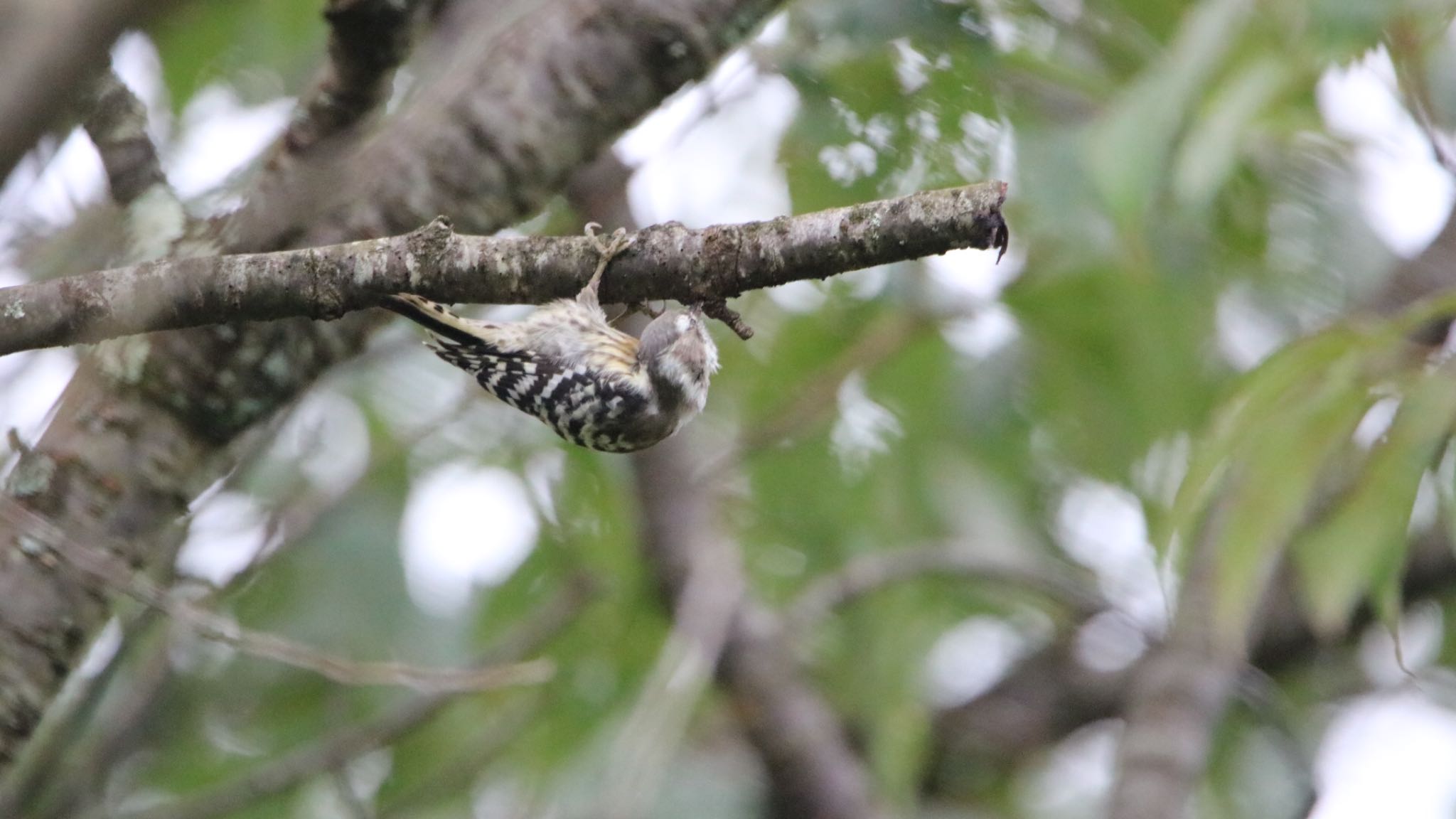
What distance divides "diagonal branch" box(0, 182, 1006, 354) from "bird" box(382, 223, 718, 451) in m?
1.54

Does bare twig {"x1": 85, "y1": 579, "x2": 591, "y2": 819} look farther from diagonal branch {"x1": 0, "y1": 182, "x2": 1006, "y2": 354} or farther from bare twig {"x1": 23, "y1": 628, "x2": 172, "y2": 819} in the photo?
diagonal branch {"x1": 0, "y1": 182, "x2": 1006, "y2": 354}

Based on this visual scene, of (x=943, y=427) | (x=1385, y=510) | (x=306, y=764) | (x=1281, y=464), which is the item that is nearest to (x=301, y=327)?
(x=306, y=764)

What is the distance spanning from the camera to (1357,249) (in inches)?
202

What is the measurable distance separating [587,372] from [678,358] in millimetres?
271

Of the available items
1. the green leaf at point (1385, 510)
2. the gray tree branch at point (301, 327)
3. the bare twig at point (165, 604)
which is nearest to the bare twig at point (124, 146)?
the gray tree branch at point (301, 327)

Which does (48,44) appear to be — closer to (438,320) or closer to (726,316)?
(726,316)

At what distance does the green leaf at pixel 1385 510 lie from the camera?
11.9 ft

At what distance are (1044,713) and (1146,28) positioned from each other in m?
2.95

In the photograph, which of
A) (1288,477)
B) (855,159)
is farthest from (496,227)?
(1288,477)

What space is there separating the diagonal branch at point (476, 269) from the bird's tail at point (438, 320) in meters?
0.80

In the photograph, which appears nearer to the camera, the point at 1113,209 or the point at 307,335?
the point at 307,335

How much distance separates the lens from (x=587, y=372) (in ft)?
14.2

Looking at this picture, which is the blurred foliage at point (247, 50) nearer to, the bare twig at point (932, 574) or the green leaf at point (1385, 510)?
the bare twig at point (932, 574)

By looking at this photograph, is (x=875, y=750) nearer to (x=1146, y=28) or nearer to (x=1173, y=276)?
(x=1173, y=276)
